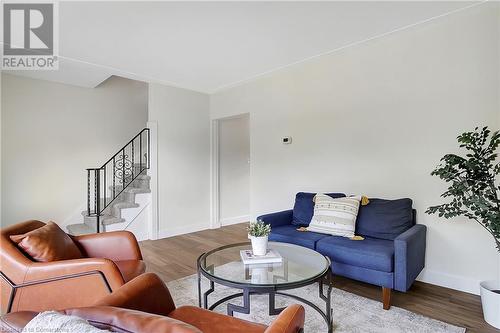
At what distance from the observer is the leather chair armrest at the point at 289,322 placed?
1.15 metres

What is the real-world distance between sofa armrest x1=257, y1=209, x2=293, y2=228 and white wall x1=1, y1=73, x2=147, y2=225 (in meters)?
3.55

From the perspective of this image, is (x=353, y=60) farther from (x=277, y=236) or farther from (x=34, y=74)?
(x=34, y=74)

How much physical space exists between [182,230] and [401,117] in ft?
12.7

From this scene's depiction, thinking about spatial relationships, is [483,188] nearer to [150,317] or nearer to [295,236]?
[295,236]

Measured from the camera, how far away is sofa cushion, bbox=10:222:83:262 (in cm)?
195

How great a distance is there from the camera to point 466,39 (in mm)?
2799

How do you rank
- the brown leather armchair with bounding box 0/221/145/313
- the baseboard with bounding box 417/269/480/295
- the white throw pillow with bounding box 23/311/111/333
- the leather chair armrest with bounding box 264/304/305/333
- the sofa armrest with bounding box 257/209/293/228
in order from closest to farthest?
the white throw pillow with bounding box 23/311/111/333
the leather chair armrest with bounding box 264/304/305/333
the brown leather armchair with bounding box 0/221/145/313
the baseboard with bounding box 417/269/480/295
the sofa armrest with bounding box 257/209/293/228

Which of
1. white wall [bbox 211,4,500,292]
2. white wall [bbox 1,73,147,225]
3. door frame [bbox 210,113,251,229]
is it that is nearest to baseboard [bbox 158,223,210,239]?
door frame [bbox 210,113,251,229]

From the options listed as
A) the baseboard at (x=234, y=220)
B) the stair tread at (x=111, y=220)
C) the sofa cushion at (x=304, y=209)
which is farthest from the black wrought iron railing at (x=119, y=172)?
the sofa cushion at (x=304, y=209)

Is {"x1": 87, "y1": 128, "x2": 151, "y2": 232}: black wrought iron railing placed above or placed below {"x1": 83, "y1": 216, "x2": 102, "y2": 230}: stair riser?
above

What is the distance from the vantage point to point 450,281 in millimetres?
2848

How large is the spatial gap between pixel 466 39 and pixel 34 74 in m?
5.61

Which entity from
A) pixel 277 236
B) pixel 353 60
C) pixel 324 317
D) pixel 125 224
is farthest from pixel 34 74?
pixel 324 317

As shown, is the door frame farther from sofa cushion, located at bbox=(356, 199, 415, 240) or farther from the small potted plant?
the small potted plant
